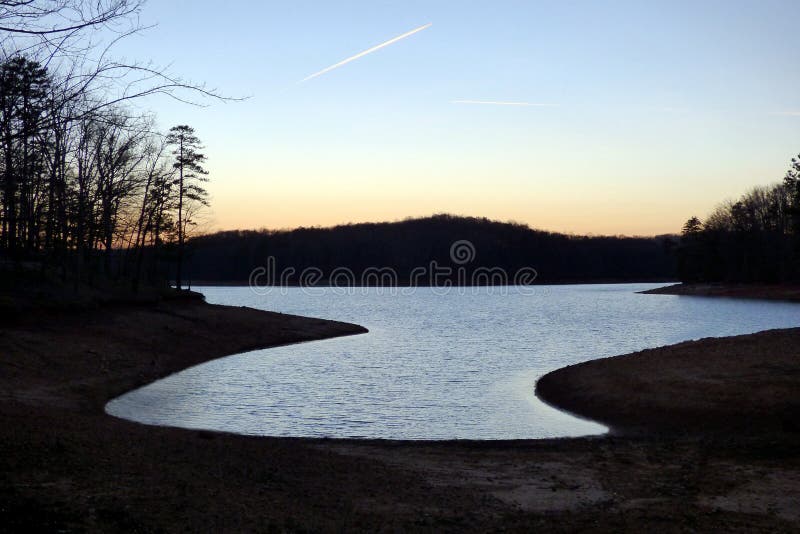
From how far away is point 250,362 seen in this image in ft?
136

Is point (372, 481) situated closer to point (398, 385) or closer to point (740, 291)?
point (398, 385)

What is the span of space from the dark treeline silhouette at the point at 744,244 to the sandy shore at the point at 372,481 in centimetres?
11902

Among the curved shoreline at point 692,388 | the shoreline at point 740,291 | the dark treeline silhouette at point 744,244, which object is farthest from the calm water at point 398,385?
the dark treeline silhouette at point 744,244

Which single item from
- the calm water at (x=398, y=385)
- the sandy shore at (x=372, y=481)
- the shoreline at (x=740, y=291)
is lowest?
the calm water at (x=398, y=385)

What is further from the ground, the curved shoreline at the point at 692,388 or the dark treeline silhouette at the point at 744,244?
the dark treeline silhouette at the point at 744,244

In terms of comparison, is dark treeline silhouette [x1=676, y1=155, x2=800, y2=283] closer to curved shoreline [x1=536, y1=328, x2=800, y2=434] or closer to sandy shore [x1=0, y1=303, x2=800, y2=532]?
curved shoreline [x1=536, y1=328, x2=800, y2=434]

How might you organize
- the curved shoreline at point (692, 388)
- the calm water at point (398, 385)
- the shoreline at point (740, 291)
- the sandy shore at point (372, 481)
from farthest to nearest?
1. the shoreline at point (740, 291)
2. the calm water at point (398, 385)
3. the curved shoreline at point (692, 388)
4. the sandy shore at point (372, 481)

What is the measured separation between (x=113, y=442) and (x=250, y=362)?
26.1 metres

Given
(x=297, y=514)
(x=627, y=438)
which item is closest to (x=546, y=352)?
(x=627, y=438)

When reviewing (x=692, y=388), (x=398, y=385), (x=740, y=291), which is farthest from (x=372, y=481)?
(x=740, y=291)

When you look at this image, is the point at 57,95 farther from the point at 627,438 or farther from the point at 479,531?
the point at 627,438

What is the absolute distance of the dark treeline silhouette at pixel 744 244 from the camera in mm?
129000

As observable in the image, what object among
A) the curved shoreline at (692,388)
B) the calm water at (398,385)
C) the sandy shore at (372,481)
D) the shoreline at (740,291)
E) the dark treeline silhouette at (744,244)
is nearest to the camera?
the sandy shore at (372,481)

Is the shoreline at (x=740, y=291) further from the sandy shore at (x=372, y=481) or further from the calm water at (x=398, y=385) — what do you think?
the sandy shore at (x=372, y=481)
